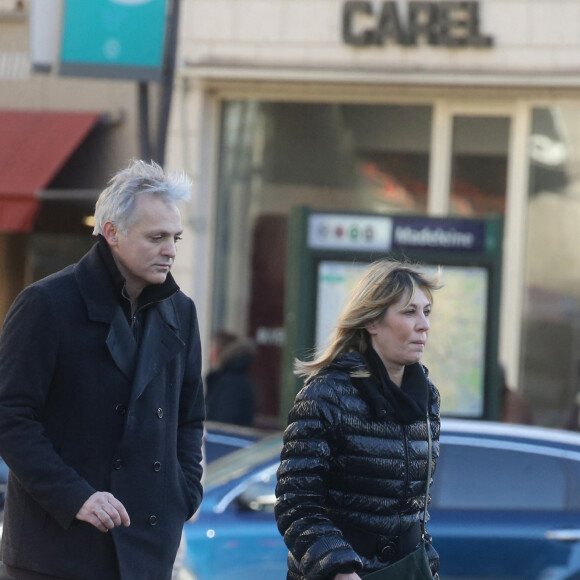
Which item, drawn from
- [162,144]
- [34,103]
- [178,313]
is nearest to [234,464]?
[162,144]

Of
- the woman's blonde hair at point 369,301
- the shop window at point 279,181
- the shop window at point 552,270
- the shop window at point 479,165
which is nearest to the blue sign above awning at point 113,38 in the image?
the shop window at point 279,181

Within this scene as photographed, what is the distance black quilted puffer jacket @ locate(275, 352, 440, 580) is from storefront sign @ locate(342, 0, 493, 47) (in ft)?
26.4

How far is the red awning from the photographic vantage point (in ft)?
37.9

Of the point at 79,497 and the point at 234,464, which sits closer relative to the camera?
Answer: the point at 79,497

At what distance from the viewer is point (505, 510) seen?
659 cm

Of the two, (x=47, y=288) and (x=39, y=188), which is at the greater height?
(x=39, y=188)

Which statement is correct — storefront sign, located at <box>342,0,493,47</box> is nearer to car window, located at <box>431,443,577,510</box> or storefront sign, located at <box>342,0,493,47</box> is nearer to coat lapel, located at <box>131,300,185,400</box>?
car window, located at <box>431,443,577,510</box>

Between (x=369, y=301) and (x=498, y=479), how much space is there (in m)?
3.28

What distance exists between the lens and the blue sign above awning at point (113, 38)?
27.8ft

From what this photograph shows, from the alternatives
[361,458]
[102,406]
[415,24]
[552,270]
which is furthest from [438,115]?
[102,406]

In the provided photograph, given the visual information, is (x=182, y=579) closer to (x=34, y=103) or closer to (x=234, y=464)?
(x=234, y=464)

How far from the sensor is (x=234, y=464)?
709 centimetres

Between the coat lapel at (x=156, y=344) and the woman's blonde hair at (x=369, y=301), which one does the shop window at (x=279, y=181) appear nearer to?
the woman's blonde hair at (x=369, y=301)

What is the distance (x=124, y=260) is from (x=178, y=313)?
0.28m
